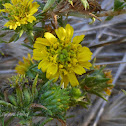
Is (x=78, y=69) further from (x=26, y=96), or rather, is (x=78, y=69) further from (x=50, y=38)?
(x=26, y=96)

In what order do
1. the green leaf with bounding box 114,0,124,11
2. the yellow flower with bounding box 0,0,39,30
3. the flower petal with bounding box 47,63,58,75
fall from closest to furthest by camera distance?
the flower petal with bounding box 47,63,58,75 < the yellow flower with bounding box 0,0,39,30 < the green leaf with bounding box 114,0,124,11

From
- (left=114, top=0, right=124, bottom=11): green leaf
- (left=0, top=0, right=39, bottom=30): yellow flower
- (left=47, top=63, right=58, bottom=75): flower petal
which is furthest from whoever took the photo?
(left=114, top=0, right=124, bottom=11): green leaf

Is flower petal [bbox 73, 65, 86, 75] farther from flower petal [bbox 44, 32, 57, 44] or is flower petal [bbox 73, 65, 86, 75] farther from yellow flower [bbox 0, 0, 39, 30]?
yellow flower [bbox 0, 0, 39, 30]

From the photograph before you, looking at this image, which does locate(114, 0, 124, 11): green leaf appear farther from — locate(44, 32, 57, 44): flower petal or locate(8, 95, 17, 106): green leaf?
locate(8, 95, 17, 106): green leaf

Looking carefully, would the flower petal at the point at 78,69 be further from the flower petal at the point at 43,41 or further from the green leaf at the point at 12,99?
the green leaf at the point at 12,99

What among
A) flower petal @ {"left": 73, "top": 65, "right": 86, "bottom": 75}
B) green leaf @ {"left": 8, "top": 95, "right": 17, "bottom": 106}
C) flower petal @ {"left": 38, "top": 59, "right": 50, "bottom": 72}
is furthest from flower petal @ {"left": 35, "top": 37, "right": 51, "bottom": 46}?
green leaf @ {"left": 8, "top": 95, "right": 17, "bottom": 106}

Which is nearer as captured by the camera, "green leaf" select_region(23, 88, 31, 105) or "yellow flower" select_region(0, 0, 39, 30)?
"green leaf" select_region(23, 88, 31, 105)

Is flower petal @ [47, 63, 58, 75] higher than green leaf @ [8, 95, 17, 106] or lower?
higher

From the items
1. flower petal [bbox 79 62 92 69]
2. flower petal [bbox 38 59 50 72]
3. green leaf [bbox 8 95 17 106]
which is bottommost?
green leaf [bbox 8 95 17 106]
